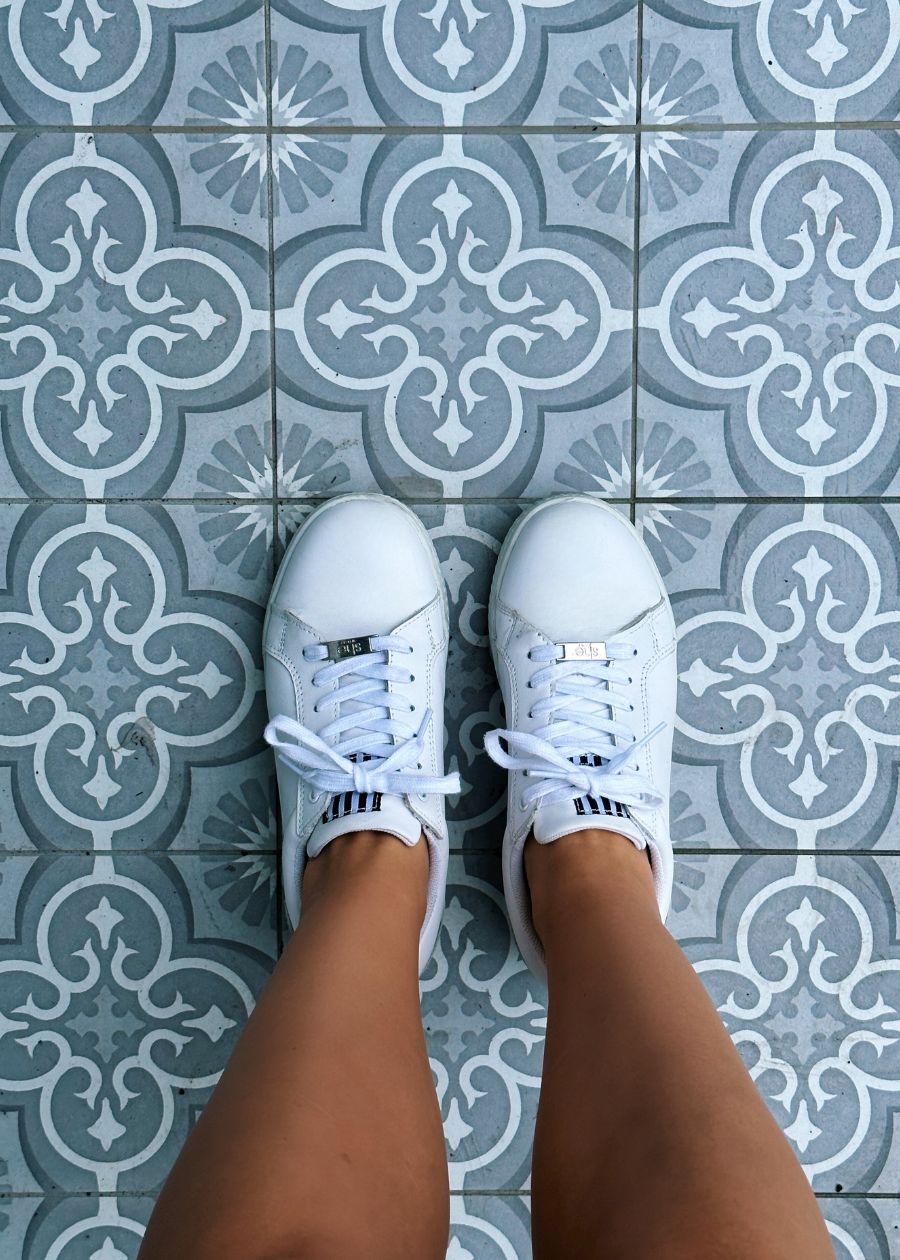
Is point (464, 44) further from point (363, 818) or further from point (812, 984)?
point (812, 984)

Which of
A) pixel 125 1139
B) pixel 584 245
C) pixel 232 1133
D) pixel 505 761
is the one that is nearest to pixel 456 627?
pixel 505 761

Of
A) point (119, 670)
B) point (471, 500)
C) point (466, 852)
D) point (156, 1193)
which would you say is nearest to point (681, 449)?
point (471, 500)

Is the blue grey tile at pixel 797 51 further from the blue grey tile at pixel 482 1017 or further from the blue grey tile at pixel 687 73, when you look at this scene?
the blue grey tile at pixel 482 1017

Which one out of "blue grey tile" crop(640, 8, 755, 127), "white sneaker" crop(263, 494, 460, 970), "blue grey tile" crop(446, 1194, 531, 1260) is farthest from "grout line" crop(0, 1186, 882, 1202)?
"blue grey tile" crop(640, 8, 755, 127)

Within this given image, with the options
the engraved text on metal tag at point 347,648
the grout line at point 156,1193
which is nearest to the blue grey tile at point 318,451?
the engraved text on metal tag at point 347,648

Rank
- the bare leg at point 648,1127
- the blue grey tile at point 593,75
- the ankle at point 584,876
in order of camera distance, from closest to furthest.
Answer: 1. the bare leg at point 648,1127
2. the ankle at point 584,876
3. the blue grey tile at point 593,75

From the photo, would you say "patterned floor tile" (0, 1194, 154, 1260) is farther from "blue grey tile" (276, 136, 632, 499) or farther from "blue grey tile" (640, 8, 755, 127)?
"blue grey tile" (640, 8, 755, 127)

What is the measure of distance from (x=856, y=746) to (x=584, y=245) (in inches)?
19.5

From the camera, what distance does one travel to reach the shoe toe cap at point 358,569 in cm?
78

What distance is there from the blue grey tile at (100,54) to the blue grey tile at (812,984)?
82 centimetres

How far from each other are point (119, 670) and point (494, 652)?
1.09 ft

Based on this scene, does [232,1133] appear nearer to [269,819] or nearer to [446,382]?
[269,819]

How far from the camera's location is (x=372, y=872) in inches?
27.4

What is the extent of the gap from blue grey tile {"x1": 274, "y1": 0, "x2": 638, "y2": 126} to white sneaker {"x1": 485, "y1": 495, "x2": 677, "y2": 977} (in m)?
0.35
